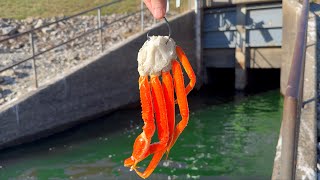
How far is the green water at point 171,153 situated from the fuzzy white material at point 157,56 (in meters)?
5.78

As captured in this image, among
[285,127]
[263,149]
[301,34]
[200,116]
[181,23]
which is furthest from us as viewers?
[181,23]

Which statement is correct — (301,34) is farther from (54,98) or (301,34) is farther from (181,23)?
(181,23)

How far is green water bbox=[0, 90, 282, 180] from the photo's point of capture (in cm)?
776

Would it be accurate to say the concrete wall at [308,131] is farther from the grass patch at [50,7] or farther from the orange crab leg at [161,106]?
the grass patch at [50,7]

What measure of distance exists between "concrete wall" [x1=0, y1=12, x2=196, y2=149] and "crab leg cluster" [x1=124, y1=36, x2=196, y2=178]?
7823 millimetres

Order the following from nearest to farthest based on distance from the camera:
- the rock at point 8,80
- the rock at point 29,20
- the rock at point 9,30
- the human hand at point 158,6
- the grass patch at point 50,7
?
the human hand at point 158,6
the rock at point 8,80
the rock at point 9,30
the rock at point 29,20
the grass patch at point 50,7

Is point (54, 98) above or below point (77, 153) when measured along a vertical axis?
above

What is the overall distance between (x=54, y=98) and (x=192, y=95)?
24.3 ft

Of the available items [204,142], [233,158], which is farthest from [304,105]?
[204,142]

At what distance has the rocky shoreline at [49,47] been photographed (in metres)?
10.8

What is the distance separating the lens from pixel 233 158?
8484mm

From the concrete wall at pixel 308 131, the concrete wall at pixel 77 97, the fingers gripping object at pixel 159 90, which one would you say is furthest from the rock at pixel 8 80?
the fingers gripping object at pixel 159 90

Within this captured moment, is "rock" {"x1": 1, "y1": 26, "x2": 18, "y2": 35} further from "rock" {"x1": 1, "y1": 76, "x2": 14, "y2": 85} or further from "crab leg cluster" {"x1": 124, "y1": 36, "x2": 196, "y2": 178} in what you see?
"crab leg cluster" {"x1": 124, "y1": 36, "x2": 196, "y2": 178}

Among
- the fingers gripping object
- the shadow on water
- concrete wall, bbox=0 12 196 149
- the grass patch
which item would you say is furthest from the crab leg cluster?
the grass patch
